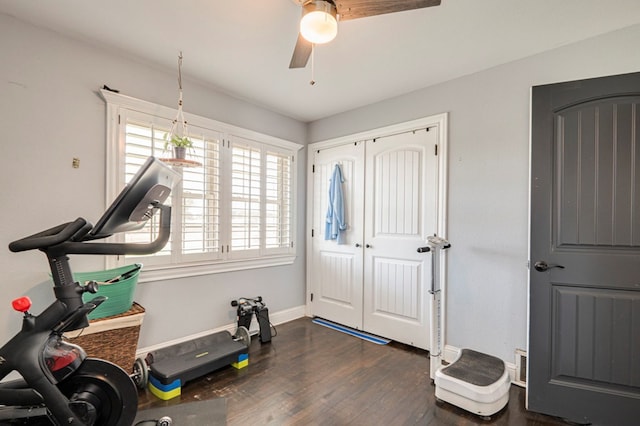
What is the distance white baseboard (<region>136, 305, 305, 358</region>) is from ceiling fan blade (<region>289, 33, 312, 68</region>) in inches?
101

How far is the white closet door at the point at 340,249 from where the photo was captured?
3537 millimetres

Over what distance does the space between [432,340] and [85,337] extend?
96.7 inches

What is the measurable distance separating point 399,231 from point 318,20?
226 centimetres

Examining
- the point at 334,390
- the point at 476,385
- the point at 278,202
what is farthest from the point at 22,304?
the point at 278,202

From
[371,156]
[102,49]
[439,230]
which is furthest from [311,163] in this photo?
A: [102,49]

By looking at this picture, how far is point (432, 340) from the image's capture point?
2408 millimetres

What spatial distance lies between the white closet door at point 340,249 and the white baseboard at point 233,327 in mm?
242

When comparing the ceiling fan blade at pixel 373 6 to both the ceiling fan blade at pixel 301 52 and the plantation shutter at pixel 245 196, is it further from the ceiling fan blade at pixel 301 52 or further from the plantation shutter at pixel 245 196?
the plantation shutter at pixel 245 196

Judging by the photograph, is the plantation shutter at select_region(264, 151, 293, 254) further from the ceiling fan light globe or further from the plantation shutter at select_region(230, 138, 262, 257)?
→ the ceiling fan light globe

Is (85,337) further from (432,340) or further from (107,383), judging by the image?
(432,340)

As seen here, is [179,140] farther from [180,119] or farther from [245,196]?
[245,196]

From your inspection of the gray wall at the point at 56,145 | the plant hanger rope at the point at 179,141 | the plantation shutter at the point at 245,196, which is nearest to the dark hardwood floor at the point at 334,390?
the gray wall at the point at 56,145

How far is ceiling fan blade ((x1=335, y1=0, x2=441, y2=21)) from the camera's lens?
143cm

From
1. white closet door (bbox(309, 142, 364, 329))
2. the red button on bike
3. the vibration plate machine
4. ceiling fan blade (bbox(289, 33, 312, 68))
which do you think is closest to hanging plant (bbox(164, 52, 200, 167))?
ceiling fan blade (bbox(289, 33, 312, 68))
